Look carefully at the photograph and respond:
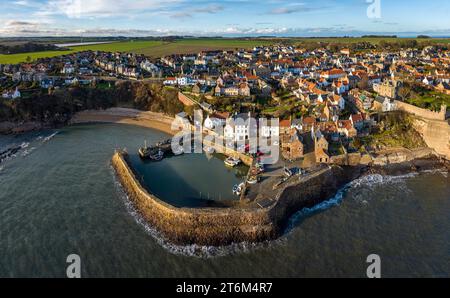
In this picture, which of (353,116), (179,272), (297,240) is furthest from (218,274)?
(353,116)

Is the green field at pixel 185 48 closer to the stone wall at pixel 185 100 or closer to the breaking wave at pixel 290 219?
the stone wall at pixel 185 100

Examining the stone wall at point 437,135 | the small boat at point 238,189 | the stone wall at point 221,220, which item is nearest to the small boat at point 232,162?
the small boat at point 238,189

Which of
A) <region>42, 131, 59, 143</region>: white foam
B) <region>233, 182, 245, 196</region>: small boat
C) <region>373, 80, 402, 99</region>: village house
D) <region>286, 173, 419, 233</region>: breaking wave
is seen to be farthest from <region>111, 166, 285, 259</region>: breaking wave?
<region>373, 80, 402, 99</region>: village house

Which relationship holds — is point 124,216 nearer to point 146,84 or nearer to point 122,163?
point 122,163

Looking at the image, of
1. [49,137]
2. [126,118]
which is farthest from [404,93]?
[49,137]

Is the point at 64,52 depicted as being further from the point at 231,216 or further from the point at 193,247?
the point at 193,247

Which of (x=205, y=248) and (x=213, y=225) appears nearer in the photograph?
(x=205, y=248)

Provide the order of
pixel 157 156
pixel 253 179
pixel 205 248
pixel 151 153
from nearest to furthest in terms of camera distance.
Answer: pixel 205 248, pixel 253 179, pixel 157 156, pixel 151 153
